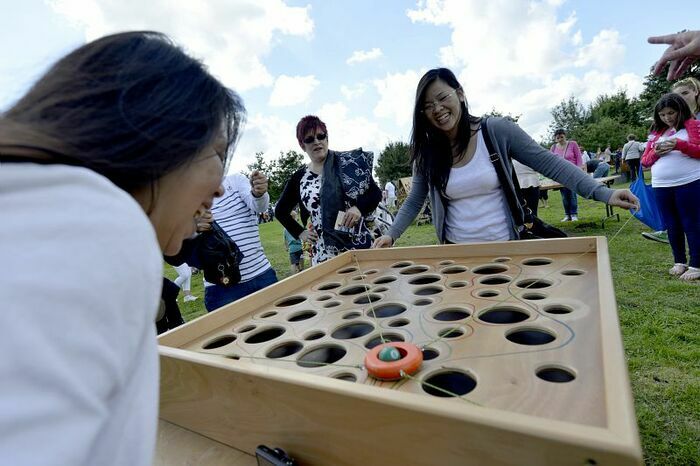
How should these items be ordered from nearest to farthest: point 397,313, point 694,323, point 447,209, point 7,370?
point 7,370 < point 397,313 < point 447,209 < point 694,323

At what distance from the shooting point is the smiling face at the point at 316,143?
86.3 inches

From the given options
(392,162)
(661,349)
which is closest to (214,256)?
(661,349)

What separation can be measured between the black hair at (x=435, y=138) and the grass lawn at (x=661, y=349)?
0.97m

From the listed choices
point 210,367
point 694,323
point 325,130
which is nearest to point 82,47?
point 210,367

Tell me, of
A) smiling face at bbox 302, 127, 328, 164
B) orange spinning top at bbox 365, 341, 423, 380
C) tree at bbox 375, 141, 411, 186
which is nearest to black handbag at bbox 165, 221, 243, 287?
smiling face at bbox 302, 127, 328, 164

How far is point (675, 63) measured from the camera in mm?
1460

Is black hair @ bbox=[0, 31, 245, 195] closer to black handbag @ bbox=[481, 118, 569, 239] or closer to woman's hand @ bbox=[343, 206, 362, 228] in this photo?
black handbag @ bbox=[481, 118, 569, 239]

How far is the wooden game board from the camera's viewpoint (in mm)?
462

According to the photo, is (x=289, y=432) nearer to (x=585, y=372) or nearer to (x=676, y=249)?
(x=585, y=372)

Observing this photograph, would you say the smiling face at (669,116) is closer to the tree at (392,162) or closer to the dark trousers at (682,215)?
the dark trousers at (682,215)

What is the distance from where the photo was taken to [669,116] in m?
2.71

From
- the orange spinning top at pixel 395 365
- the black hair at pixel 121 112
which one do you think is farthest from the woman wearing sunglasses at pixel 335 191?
the black hair at pixel 121 112

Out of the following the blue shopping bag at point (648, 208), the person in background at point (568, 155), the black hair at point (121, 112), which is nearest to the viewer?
the black hair at point (121, 112)

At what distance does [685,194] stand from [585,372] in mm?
2863
